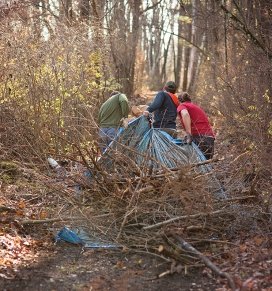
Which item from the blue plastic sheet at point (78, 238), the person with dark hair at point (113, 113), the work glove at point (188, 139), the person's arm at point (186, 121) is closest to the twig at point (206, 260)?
the blue plastic sheet at point (78, 238)

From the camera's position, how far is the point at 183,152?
8008mm

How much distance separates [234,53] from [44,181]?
7.48 meters

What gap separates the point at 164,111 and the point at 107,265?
3.88 metres

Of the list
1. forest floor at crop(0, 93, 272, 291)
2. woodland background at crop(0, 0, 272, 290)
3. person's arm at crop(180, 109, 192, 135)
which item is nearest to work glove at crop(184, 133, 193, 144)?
person's arm at crop(180, 109, 192, 135)

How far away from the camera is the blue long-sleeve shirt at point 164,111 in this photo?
920cm

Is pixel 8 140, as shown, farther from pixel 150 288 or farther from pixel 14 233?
pixel 150 288

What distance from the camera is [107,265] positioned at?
600cm

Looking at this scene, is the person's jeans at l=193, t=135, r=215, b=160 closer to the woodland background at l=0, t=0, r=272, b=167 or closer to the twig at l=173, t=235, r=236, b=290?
the woodland background at l=0, t=0, r=272, b=167

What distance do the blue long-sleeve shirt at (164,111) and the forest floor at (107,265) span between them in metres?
2.94

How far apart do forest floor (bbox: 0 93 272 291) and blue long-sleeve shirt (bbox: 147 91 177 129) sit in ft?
9.63

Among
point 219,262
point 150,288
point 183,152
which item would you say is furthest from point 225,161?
point 150,288

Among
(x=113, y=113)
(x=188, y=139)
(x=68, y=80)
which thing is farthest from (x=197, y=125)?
(x=68, y=80)

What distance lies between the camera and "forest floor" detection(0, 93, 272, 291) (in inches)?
211

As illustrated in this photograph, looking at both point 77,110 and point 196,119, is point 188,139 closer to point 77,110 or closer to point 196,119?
point 196,119
